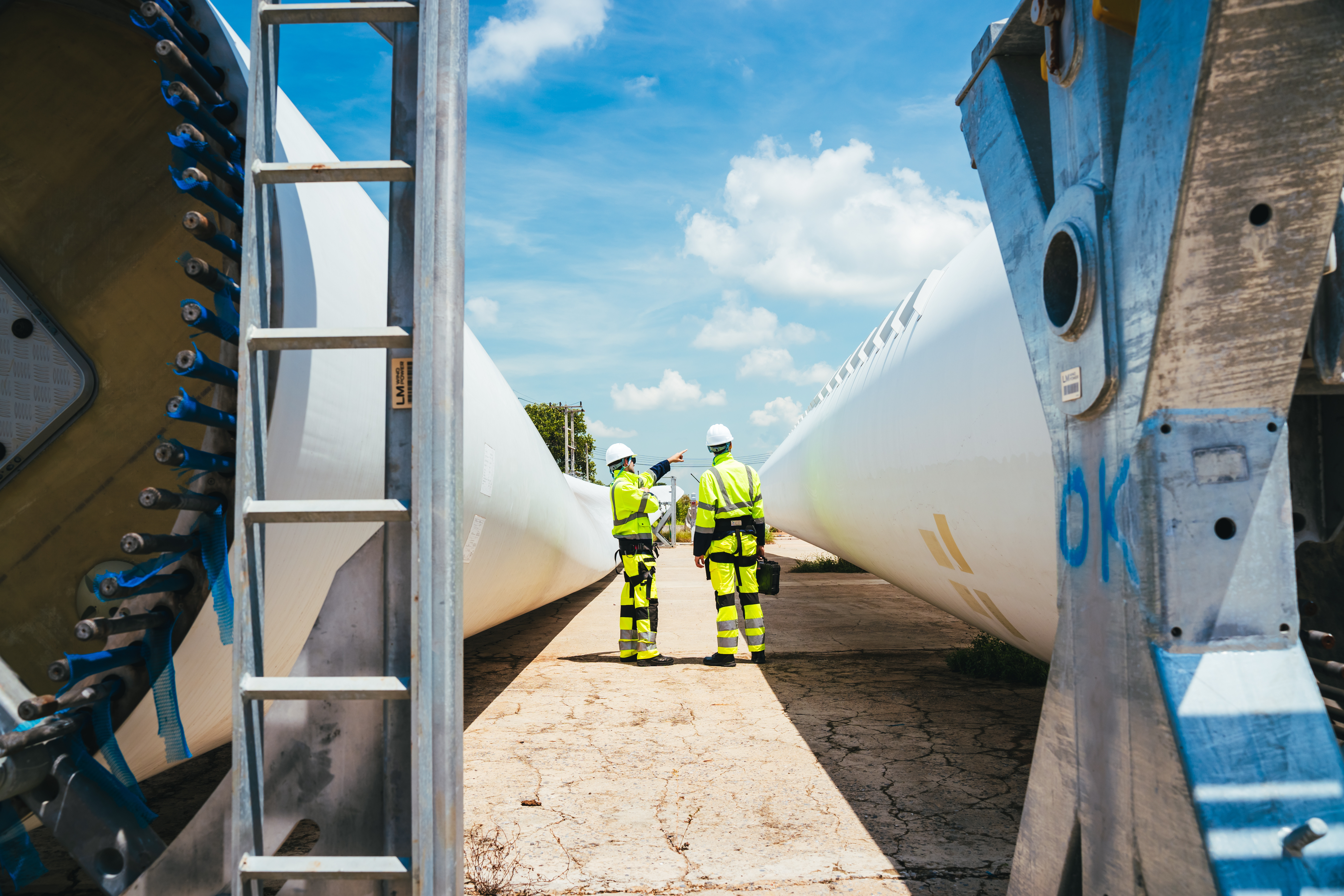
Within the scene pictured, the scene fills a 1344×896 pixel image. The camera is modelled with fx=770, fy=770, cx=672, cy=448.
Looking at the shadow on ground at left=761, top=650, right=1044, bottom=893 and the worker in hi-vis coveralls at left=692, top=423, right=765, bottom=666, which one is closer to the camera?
the shadow on ground at left=761, top=650, right=1044, bottom=893

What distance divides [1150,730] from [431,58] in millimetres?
1930

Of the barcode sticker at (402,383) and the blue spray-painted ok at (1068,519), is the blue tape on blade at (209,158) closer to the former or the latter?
the barcode sticker at (402,383)

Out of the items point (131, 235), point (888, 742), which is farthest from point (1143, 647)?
point (131, 235)

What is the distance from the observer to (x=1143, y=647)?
149 centimetres

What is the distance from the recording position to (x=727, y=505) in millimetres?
5594

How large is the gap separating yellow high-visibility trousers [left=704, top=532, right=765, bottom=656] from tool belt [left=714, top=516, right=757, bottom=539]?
2cm

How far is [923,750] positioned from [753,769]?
836 millimetres

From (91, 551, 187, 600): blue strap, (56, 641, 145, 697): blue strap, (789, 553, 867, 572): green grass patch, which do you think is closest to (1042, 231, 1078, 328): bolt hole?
(91, 551, 187, 600): blue strap

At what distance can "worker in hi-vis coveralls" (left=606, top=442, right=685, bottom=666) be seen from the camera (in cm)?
577

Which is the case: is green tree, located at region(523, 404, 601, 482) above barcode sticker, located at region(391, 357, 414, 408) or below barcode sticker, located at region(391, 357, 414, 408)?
above

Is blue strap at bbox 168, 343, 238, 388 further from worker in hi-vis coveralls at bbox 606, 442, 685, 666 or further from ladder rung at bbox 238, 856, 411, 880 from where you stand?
worker in hi-vis coveralls at bbox 606, 442, 685, 666

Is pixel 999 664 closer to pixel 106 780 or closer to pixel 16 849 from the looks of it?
pixel 106 780

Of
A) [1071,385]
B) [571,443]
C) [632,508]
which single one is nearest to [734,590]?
[632,508]

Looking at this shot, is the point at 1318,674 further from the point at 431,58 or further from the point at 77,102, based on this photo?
the point at 77,102
